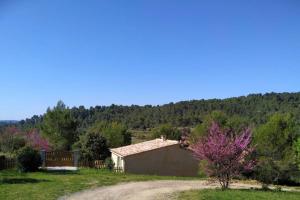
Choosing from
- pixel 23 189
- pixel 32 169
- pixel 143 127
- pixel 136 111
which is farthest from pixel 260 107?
pixel 23 189

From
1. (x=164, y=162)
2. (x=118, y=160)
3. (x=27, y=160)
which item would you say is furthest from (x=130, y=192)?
(x=118, y=160)

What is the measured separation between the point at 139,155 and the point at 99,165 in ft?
12.2

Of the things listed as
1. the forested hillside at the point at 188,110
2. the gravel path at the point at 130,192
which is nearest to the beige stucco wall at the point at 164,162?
the gravel path at the point at 130,192

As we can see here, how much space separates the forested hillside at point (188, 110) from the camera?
4601 inches

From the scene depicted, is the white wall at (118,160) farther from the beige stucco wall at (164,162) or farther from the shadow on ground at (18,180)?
the shadow on ground at (18,180)

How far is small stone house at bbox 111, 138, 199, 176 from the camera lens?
3928 cm

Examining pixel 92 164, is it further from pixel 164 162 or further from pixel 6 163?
pixel 6 163

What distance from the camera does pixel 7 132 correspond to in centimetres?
4541

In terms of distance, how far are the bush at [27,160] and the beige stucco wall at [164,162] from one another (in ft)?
34.2

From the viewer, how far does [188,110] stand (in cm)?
13688

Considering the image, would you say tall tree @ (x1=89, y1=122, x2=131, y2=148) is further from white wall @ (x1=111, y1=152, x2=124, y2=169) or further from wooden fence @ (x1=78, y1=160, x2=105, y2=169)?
wooden fence @ (x1=78, y1=160, x2=105, y2=169)

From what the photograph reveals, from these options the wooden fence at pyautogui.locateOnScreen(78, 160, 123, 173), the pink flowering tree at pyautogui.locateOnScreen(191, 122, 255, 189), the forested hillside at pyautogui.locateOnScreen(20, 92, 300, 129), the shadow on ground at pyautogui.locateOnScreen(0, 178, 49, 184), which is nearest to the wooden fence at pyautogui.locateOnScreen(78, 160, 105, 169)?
the wooden fence at pyautogui.locateOnScreen(78, 160, 123, 173)

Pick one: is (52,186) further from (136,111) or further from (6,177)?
(136,111)

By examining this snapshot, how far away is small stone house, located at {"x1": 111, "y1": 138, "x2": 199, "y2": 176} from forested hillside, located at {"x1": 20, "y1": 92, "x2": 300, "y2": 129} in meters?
65.6
